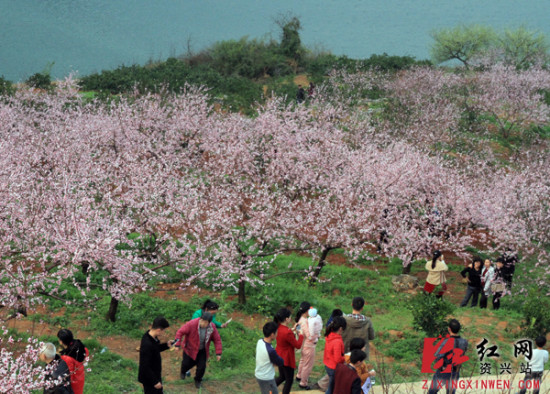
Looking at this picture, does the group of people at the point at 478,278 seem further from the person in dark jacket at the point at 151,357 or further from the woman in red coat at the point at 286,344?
the person in dark jacket at the point at 151,357

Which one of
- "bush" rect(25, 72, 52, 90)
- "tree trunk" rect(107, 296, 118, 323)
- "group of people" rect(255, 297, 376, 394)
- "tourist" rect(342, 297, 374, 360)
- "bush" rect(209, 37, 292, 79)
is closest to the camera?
"group of people" rect(255, 297, 376, 394)

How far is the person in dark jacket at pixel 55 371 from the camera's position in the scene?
23.9 feet

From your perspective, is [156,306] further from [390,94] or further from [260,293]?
[390,94]

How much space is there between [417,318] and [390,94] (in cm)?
3471

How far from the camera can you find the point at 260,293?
15.6 meters

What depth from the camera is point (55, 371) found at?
741cm

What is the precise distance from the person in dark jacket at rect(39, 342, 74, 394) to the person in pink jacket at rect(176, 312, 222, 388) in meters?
2.06

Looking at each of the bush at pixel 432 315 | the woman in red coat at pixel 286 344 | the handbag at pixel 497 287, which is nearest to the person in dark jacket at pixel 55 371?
the woman in red coat at pixel 286 344

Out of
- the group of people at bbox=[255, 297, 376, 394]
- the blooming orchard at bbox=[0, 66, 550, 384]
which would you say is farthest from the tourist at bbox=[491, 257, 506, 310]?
the group of people at bbox=[255, 297, 376, 394]

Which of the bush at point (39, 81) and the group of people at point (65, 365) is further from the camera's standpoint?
the bush at point (39, 81)

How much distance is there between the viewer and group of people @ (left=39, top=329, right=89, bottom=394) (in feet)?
24.0

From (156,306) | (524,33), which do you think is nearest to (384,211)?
(156,306)

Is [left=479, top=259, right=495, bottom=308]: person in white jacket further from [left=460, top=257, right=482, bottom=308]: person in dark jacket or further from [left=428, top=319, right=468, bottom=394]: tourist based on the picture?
[left=428, top=319, right=468, bottom=394]: tourist

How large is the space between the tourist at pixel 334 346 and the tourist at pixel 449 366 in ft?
5.53
